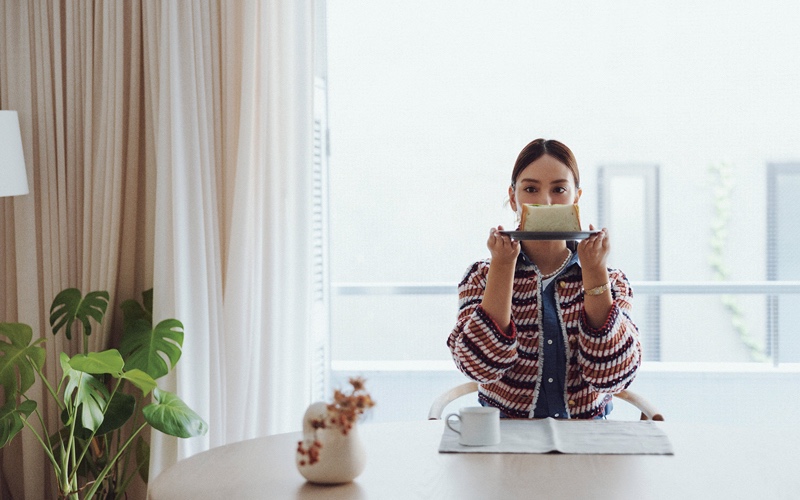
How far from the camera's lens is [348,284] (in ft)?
12.1

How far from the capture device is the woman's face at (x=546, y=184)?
1878 mm

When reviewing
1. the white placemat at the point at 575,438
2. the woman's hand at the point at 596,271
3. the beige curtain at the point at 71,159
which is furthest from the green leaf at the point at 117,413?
the woman's hand at the point at 596,271

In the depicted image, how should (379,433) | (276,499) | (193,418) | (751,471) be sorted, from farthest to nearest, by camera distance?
(193,418) < (379,433) < (751,471) < (276,499)

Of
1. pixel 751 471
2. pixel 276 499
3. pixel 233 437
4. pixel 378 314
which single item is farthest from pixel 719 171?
pixel 276 499

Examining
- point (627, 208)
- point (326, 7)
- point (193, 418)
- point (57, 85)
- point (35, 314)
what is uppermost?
point (326, 7)

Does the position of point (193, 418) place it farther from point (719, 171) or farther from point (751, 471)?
point (719, 171)

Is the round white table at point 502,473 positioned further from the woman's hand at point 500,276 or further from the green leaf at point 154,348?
the green leaf at point 154,348

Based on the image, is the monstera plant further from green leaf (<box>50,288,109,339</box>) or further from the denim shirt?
the denim shirt

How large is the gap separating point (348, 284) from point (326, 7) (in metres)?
1.21

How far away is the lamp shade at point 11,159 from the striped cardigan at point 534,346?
143 centimetres

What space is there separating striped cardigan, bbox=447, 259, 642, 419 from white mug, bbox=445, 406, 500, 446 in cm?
26

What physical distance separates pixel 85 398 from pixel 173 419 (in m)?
0.27

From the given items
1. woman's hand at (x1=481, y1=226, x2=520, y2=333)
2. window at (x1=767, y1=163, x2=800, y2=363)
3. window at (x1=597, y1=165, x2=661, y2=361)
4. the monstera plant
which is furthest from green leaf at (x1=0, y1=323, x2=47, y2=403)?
window at (x1=767, y1=163, x2=800, y2=363)

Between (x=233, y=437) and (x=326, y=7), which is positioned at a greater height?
(x=326, y=7)
